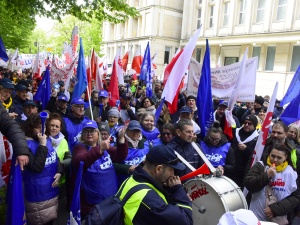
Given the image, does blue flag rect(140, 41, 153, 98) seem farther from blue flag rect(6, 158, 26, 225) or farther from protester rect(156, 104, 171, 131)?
blue flag rect(6, 158, 26, 225)

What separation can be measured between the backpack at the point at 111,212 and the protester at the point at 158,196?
3 cm

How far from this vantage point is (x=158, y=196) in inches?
83.5

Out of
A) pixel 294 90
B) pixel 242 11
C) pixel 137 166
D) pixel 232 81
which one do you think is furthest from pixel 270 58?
pixel 137 166

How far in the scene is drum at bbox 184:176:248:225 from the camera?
3.12 metres

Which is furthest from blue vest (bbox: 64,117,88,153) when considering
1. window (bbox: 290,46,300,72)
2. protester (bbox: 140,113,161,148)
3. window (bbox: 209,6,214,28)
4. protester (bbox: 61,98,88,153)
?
window (bbox: 209,6,214,28)

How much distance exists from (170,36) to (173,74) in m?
33.0

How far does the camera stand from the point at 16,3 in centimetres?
767

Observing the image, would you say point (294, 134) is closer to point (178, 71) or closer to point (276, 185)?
point (276, 185)

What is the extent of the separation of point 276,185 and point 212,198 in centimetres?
74

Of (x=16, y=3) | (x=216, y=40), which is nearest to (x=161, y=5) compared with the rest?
(x=216, y=40)

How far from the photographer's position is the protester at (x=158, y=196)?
2.06m

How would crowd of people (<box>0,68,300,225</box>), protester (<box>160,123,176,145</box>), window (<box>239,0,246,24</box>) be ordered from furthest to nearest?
window (<box>239,0,246,24</box>)
protester (<box>160,123,176,145</box>)
crowd of people (<box>0,68,300,225</box>)

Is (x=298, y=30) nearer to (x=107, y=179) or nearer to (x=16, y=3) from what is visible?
(x=16, y=3)

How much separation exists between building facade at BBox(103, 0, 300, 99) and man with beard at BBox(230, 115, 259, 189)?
12.3 m
